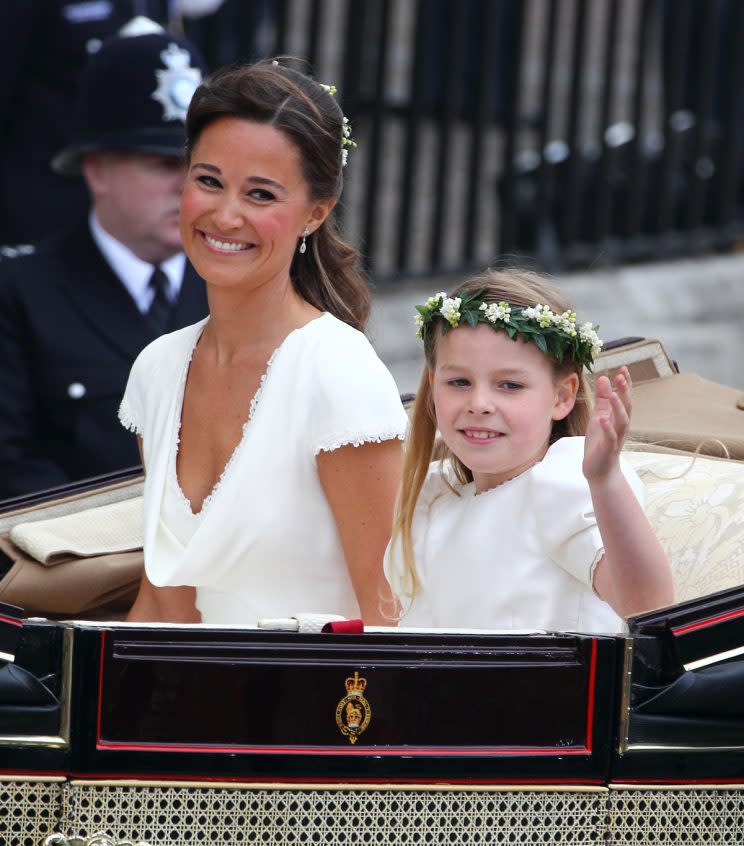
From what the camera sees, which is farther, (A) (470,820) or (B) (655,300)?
(B) (655,300)

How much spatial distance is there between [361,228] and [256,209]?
3761mm

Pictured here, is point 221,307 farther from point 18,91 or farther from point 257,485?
point 18,91

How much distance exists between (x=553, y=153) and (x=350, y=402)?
4.37 metres

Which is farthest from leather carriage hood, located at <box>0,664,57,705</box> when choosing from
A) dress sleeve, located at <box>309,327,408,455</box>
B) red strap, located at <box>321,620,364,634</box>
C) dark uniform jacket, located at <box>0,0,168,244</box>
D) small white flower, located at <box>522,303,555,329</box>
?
dark uniform jacket, located at <box>0,0,168,244</box>

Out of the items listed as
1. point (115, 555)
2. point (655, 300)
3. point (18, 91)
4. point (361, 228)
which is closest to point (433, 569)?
point (115, 555)

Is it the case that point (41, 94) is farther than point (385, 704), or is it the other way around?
point (41, 94)

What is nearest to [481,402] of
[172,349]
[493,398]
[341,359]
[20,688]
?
[493,398]

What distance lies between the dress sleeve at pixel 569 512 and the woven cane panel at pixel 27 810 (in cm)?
76

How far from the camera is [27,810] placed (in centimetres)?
196

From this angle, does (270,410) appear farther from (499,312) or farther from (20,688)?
(20,688)

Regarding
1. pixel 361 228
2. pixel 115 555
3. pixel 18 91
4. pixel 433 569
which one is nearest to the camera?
pixel 433 569

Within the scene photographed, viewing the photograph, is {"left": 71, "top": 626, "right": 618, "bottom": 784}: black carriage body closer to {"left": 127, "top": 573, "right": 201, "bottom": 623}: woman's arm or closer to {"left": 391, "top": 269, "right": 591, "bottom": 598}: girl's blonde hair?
{"left": 391, "top": 269, "right": 591, "bottom": 598}: girl's blonde hair

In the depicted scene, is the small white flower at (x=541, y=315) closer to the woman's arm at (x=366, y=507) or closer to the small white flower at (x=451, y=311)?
the small white flower at (x=451, y=311)

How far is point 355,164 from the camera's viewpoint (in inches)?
278
